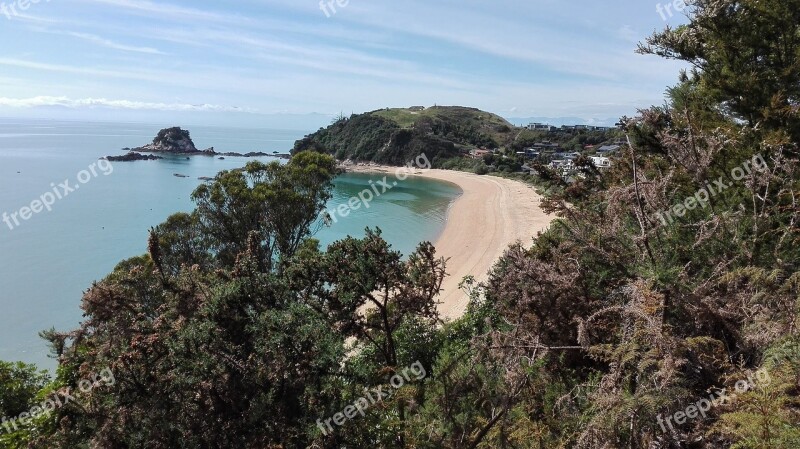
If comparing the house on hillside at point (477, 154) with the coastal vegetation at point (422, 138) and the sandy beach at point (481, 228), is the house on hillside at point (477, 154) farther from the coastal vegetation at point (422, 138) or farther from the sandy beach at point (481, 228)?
the sandy beach at point (481, 228)

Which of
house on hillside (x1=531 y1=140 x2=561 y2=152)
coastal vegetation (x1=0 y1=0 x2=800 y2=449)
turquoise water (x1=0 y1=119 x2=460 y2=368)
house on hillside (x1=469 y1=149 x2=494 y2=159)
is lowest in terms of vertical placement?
turquoise water (x1=0 y1=119 x2=460 y2=368)

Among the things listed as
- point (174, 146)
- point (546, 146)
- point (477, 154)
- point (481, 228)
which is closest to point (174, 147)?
point (174, 146)

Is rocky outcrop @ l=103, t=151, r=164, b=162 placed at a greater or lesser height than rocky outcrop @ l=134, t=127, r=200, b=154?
lesser

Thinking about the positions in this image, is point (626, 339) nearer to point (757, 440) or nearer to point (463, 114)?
point (757, 440)

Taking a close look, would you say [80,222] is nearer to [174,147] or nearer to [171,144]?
[174,147]

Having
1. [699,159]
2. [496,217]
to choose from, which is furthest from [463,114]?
[699,159]

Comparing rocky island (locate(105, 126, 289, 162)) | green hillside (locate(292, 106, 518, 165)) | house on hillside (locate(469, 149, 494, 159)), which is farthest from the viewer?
rocky island (locate(105, 126, 289, 162))

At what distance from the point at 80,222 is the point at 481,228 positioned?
1211 inches

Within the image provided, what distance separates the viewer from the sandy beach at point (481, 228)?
24.7 metres

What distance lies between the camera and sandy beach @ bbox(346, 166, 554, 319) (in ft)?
81.0

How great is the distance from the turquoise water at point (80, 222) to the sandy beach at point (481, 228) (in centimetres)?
208

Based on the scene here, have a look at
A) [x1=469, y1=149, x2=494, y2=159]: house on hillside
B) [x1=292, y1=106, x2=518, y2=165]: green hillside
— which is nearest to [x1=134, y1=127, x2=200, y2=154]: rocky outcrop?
[x1=292, y1=106, x2=518, y2=165]: green hillside

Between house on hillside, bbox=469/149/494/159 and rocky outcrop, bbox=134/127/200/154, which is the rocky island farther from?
house on hillside, bbox=469/149/494/159

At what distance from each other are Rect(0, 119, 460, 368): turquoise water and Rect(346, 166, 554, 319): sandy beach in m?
2.08
